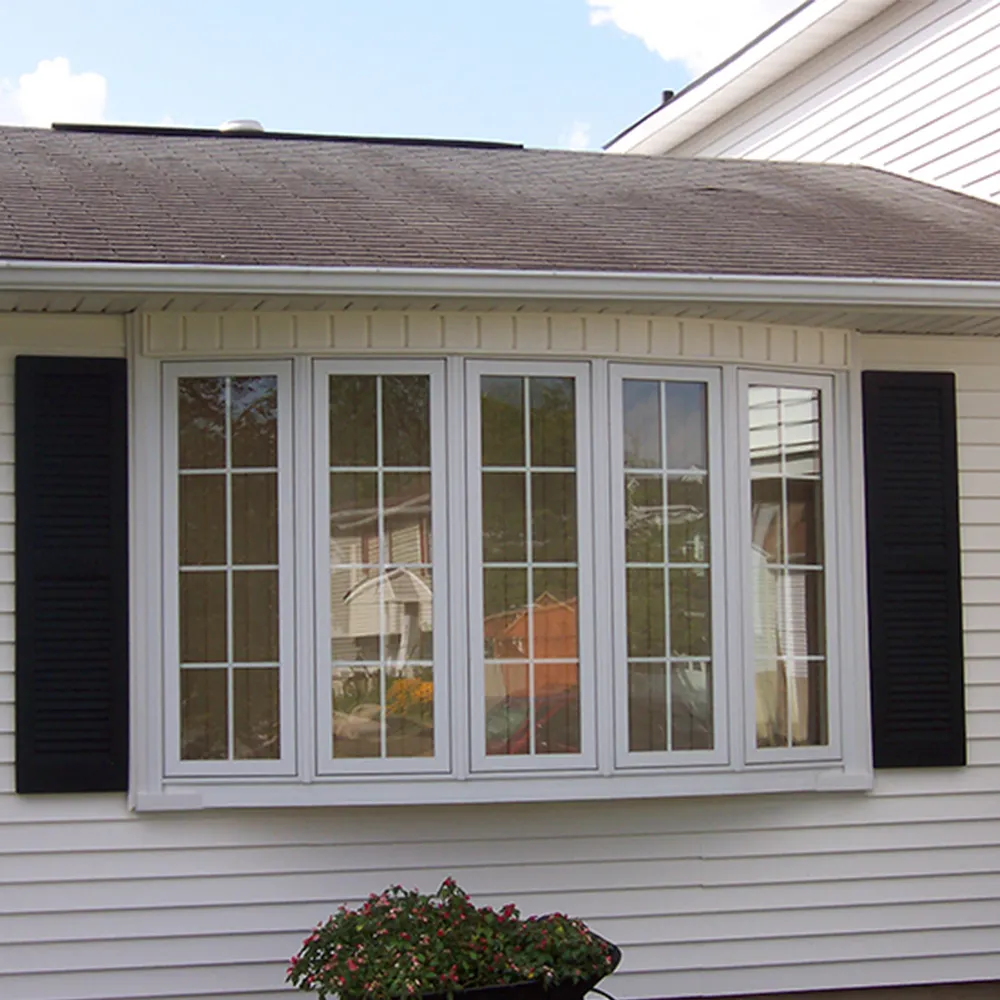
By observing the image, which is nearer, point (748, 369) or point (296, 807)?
point (296, 807)

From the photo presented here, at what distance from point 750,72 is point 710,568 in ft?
16.1

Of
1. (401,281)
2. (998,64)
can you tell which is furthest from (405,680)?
(998,64)

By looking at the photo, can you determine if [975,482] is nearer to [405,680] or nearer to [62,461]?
[405,680]

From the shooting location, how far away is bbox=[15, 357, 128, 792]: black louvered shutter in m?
5.76

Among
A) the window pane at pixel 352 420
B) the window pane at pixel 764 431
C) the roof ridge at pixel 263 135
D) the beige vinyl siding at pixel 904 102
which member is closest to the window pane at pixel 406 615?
the window pane at pixel 352 420

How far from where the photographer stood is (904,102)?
885 centimetres

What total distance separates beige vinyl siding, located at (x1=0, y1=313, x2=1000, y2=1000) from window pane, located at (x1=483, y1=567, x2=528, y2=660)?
25.8 inches

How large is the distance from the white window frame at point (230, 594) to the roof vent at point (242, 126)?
354 centimetres

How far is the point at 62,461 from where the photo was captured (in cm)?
582

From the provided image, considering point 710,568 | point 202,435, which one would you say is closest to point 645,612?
point 710,568

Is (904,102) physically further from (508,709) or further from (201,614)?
(201,614)

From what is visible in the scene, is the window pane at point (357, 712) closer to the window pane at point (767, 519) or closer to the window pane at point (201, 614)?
the window pane at point (201, 614)

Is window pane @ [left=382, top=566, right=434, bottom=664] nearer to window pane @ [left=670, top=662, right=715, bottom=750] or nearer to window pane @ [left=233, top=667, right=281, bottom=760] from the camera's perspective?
window pane @ [left=233, top=667, right=281, bottom=760]

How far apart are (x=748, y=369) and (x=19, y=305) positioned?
2.75 metres
